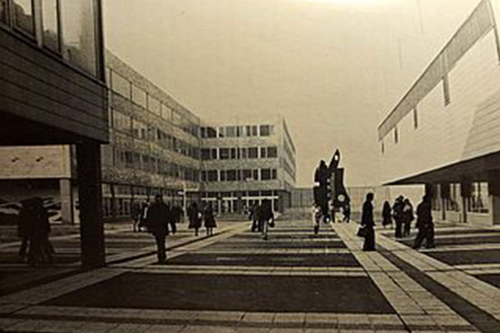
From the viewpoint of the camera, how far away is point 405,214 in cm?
448

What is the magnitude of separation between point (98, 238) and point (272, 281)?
129 centimetres

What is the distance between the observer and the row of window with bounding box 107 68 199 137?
3938 millimetres

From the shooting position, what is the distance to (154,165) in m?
4.02

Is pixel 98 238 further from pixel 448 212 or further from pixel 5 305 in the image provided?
pixel 448 212

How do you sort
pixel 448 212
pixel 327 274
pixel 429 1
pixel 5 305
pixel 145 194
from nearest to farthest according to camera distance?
pixel 145 194 → pixel 429 1 → pixel 5 305 → pixel 448 212 → pixel 327 274

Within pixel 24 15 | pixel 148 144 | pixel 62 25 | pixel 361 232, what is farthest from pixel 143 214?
pixel 361 232

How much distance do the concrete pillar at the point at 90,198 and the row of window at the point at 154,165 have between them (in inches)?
11.7

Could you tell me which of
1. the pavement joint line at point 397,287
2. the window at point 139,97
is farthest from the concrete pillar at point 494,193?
the window at point 139,97

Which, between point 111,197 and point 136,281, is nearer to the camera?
point 111,197

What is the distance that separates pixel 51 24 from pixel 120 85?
879 millimetres

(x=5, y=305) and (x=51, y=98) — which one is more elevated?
(x=51, y=98)

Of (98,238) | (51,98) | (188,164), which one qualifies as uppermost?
(51,98)

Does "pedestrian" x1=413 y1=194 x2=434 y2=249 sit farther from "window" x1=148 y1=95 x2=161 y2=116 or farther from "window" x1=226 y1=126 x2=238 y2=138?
"window" x1=148 y1=95 x2=161 y2=116

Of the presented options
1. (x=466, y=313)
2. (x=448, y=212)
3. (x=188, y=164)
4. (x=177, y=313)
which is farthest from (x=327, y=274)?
(x=188, y=164)
